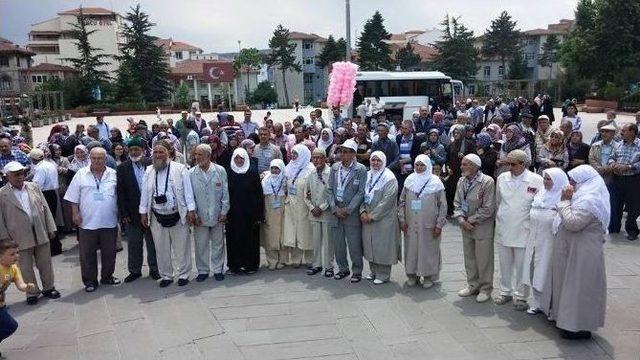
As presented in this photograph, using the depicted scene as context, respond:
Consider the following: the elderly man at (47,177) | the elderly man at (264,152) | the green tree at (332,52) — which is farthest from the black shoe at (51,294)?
the green tree at (332,52)

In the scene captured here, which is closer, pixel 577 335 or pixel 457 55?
pixel 577 335

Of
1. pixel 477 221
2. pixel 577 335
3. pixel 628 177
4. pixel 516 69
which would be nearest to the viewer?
pixel 577 335

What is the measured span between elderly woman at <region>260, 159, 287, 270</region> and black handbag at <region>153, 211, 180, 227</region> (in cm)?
111

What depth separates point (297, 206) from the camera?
643cm

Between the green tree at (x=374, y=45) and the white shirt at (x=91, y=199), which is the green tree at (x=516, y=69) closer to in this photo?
the green tree at (x=374, y=45)

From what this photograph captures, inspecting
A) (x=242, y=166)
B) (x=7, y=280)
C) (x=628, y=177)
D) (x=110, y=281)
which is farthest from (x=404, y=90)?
(x=7, y=280)

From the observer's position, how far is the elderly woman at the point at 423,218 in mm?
5559

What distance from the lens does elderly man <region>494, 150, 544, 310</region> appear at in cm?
496

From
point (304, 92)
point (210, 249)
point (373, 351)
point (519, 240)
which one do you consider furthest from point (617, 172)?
point (304, 92)

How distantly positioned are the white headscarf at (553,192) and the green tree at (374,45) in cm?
5462

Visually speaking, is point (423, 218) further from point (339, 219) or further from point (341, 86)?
point (341, 86)

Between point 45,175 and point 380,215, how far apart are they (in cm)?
514

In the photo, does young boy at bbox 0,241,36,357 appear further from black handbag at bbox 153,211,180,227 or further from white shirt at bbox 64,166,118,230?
black handbag at bbox 153,211,180,227

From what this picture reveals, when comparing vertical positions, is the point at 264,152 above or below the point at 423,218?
above
